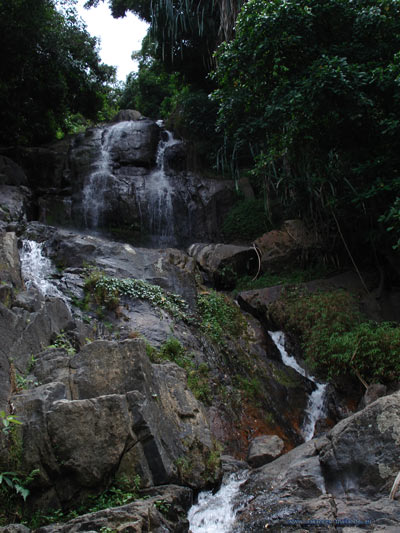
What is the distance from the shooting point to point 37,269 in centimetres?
1036

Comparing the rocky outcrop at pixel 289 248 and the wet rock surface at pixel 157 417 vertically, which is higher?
the rocky outcrop at pixel 289 248

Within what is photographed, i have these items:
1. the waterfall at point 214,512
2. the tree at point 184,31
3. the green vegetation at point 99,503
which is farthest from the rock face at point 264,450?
the tree at point 184,31

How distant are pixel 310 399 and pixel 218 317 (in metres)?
2.75

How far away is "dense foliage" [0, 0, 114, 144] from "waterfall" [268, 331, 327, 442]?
40.6 feet

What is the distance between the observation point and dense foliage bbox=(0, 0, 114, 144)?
1490 cm

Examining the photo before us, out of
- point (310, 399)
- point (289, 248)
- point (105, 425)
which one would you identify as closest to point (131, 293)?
point (310, 399)

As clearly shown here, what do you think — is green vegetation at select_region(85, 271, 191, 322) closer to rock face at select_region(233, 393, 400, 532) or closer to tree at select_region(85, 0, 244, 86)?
rock face at select_region(233, 393, 400, 532)

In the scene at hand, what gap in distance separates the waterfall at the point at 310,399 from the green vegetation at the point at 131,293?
268cm

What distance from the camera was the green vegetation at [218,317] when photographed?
1036 cm

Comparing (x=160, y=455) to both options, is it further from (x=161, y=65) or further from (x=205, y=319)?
(x=161, y=65)

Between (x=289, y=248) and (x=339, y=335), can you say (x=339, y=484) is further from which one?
(x=289, y=248)

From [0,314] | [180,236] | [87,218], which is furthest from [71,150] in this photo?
[0,314]

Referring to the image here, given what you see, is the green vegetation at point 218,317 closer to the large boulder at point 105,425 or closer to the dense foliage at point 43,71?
the large boulder at point 105,425

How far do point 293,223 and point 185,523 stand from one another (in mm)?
10911
